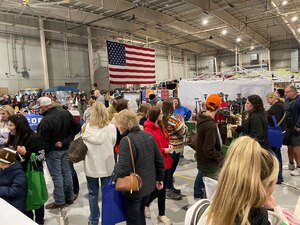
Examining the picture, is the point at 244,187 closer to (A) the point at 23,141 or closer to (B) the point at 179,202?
(A) the point at 23,141

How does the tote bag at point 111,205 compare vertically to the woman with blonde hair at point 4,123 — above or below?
below

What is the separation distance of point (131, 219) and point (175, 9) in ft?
38.0

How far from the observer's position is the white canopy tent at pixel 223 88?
20.9 feet

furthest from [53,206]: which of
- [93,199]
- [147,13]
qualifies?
[147,13]

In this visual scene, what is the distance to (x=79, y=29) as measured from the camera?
45.8 feet

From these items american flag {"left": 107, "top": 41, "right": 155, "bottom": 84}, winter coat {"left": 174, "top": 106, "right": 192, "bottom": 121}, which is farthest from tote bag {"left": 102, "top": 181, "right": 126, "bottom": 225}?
american flag {"left": 107, "top": 41, "right": 155, "bottom": 84}

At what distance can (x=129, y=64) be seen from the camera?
9062 millimetres

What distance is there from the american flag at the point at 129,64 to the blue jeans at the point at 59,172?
220 inches

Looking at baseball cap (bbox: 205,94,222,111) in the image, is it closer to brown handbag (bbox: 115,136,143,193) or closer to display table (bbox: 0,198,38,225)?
brown handbag (bbox: 115,136,143,193)

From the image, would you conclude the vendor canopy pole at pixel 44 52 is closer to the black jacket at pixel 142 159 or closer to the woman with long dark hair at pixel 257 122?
the woman with long dark hair at pixel 257 122

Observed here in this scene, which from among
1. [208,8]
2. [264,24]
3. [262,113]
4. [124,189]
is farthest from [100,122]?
[264,24]

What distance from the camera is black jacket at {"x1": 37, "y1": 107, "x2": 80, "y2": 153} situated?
292 cm

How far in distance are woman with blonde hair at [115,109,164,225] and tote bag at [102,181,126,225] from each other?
0.21 ft

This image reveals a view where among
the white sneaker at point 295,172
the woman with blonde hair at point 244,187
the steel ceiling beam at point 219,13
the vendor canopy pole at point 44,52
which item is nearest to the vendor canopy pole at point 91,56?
the vendor canopy pole at point 44,52
